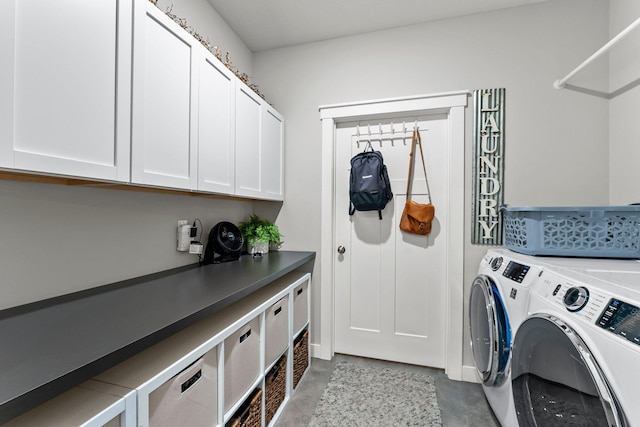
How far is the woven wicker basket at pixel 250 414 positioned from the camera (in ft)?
4.15

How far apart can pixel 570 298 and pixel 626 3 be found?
204 centimetres

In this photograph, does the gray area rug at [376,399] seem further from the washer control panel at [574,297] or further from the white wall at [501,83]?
the washer control panel at [574,297]

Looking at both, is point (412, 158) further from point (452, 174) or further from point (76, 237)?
point (76, 237)

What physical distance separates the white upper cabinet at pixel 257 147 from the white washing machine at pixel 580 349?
1661mm

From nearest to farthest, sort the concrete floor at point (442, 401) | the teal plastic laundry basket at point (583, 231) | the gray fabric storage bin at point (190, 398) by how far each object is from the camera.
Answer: the gray fabric storage bin at point (190, 398) < the teal plastic laundry basket at point (583, 231) < the concrete floor at point (442, 401)

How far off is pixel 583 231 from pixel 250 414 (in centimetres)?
193

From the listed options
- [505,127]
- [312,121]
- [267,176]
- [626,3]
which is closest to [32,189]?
[267,176]

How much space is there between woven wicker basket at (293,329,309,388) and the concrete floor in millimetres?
70

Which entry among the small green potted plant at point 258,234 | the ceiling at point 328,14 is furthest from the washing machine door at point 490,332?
the ceiling at point 328,14

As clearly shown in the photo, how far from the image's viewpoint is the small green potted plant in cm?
225

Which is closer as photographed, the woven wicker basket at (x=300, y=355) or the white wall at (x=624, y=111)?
the white wall at (x=624, y=111)

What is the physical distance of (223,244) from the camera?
191cm

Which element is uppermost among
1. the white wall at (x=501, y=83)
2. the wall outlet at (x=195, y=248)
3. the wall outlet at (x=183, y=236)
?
the white wall at (x=501, y=83)

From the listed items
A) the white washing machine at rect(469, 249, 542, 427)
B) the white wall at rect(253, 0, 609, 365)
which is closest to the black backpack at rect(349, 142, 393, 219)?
the white wall at rect(253, 0, 609, 365)
